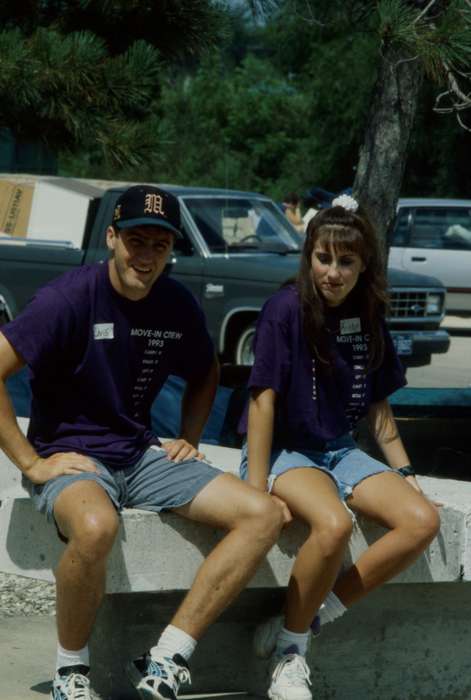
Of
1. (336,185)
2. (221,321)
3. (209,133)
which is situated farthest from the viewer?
(209,133)

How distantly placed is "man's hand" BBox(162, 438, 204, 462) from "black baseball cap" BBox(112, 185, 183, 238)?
65cm

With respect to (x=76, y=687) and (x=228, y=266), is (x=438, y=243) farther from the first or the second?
(x=76, y=687)

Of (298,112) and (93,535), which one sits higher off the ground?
(93,535)

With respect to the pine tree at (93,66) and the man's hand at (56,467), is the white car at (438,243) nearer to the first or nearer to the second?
the pine tree at (93,66)

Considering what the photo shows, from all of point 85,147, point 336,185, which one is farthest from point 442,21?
point 336,185

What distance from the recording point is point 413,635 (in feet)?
14.7

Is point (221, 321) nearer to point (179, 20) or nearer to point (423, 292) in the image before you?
point (423, 292)

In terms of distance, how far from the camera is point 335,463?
420cm

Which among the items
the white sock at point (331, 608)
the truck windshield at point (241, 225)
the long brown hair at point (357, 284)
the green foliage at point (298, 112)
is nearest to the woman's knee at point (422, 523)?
the white sock at point (331, 608)

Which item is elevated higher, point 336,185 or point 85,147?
point 85,147

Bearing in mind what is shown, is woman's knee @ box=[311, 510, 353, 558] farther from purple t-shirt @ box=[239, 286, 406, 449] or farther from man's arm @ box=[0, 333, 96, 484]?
man's arm @ box=[0, 333, 96, 484]

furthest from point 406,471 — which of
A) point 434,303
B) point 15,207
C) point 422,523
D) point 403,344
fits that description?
point 15,207

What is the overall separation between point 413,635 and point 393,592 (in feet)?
0.63

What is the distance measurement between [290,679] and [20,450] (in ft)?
3.40
